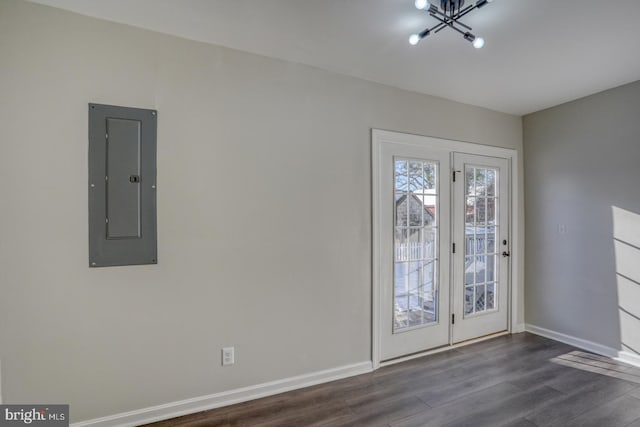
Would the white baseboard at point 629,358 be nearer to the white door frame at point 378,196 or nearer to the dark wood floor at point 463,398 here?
the dark wood floor at point 463,398

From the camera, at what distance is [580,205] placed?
3.20 meters

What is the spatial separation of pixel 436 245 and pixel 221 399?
91.1 inches

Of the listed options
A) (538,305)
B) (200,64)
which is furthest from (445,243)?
(200,64)

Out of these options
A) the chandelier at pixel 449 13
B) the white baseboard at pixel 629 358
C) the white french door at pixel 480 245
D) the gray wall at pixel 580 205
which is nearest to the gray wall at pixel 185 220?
the chandelier at pixel 449 13

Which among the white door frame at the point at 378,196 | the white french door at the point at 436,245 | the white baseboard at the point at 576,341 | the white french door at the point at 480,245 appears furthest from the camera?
the white french door at the point at 480,245

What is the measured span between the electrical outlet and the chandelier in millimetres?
2420

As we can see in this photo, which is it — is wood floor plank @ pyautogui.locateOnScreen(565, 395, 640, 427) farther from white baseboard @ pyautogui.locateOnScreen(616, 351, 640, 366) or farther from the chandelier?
the chandelier

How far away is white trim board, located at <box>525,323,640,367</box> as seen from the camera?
284 cm

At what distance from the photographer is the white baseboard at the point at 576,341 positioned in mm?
2980

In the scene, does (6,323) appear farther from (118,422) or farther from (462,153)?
(462,153)

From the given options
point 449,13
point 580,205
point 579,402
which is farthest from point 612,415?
point 449,13

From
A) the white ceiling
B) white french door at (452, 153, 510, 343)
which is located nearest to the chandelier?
the white ceiling

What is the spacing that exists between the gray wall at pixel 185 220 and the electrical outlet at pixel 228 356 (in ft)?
0.17

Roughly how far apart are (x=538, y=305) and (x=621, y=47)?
105 inches
